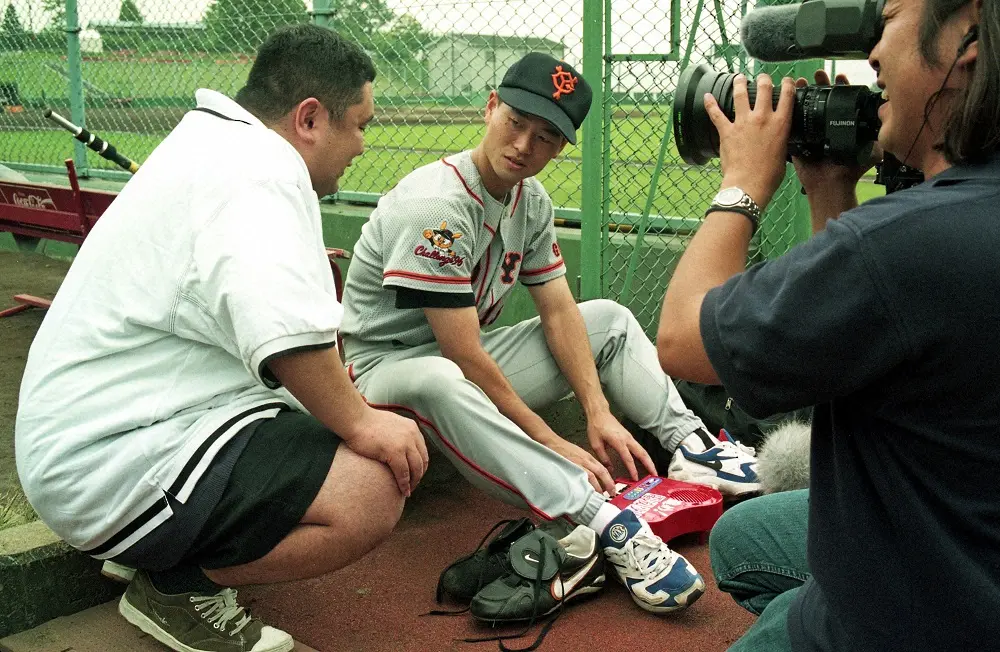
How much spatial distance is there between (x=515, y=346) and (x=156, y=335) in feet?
5.01

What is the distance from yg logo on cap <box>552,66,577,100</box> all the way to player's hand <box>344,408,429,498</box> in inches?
52.6

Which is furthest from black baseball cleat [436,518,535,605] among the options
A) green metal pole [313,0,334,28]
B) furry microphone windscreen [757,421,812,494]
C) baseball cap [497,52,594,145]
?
green metal pole [313,0,334,28]

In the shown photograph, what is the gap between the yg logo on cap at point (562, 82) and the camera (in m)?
3.12

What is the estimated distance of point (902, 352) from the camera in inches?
47.3

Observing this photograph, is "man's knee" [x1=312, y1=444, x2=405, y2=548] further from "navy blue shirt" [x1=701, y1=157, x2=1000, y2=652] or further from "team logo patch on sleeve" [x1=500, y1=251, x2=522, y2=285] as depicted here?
"team logo patch on sleeve" [x1=500, y1=251, x2=522, y2=285]

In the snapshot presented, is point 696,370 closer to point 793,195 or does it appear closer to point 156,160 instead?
point 156,160

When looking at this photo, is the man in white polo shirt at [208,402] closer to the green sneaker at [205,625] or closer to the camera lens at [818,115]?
the green sneaker at [205,625]

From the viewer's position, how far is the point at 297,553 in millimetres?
2172

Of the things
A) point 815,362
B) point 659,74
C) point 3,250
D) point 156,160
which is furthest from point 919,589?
point 3,250

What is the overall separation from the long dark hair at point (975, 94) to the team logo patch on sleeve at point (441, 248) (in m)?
1.80

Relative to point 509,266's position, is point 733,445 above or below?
below

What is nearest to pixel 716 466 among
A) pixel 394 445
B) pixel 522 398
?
pixel 522 398

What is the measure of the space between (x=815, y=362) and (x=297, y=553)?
1341 millimetres

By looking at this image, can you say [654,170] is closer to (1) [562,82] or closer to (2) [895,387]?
(1) [562,82]
